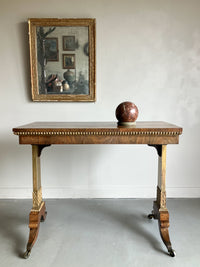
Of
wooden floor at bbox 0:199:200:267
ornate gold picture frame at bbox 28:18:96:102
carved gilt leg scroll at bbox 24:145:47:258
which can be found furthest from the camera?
ornate gold picture frame at bbox 28:18:96:102

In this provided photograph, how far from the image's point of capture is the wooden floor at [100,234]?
166 centimetres

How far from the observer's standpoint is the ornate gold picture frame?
2533 mm

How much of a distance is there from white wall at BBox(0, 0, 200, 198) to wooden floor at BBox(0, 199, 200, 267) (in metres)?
0.26

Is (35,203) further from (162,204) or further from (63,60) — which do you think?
(63,60)

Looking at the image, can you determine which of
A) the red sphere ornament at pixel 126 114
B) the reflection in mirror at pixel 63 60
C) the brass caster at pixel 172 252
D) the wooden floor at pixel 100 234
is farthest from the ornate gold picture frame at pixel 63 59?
the brass caster at pixel 172 252

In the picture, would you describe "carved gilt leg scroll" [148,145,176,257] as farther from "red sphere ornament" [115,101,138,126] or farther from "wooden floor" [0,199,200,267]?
"red sphere ornament" [115,101,138,126]

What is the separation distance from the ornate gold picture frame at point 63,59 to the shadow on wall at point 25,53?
93 mm

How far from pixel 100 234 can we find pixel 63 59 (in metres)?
2.04

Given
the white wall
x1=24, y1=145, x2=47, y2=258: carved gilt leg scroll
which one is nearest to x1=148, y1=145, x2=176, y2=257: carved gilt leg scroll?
the white wall

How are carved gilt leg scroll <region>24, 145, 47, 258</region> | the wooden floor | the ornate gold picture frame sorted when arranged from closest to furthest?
the wooden floor, carved gilt leg scroll <region>24, 145, 47, 258</region>, the ornate gold picture frame

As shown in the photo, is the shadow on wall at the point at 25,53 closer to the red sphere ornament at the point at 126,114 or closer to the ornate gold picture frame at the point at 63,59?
the ornate gold picture frame at the point at 63,59

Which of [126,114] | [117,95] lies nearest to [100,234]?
[126,114]

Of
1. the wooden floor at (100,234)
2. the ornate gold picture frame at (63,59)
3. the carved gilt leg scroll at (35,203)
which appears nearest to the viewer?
the wooden floor at (100,234)

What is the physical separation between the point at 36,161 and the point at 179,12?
2440 millimetres
